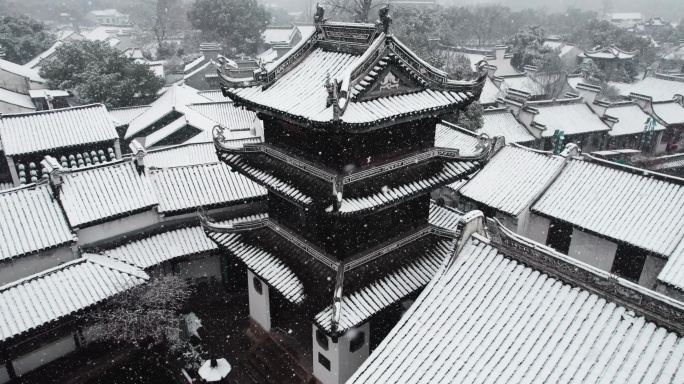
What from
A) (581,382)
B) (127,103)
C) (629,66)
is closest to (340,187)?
(581,382)

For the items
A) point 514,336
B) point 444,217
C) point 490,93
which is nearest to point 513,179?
point 444,217

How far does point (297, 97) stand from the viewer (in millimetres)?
16188

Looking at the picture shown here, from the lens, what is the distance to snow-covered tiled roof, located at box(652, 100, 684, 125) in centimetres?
5012

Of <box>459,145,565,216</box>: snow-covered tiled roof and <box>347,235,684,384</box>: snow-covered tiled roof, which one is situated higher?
<box>347,235,684,384</box>: snow-covered tiled roof

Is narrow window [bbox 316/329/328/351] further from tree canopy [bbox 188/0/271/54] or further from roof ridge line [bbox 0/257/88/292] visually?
tree canopy [bbox 188/0/271/54]

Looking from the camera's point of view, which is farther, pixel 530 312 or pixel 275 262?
pixel 275 262

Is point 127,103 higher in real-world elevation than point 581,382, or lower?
lower

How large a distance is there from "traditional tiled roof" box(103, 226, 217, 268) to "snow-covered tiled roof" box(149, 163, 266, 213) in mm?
1342

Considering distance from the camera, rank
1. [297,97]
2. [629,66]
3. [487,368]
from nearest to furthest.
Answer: [487,368], [297,97], [629,66]

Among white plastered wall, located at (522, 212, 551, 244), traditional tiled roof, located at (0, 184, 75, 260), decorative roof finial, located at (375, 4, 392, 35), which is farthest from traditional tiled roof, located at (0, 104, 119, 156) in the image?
white plastered wall, located at (522, 212, 551, 244)

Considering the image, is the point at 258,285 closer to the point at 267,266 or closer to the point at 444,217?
the point at 267,266

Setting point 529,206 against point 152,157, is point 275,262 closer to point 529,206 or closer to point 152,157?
point 529,206

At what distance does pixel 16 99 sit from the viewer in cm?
4866

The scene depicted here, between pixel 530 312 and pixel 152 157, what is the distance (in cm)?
2938
